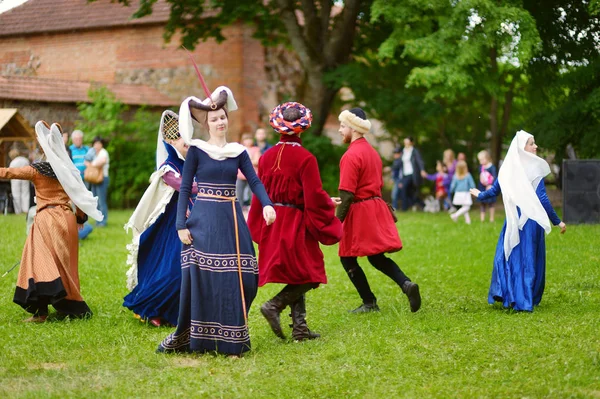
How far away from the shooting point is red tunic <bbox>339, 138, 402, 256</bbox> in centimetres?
828

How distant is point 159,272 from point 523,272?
3439mm

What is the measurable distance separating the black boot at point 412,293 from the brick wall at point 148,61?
61.6 ft

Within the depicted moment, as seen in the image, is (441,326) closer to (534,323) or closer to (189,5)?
(534,323)

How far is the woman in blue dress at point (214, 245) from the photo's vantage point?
6.71 m

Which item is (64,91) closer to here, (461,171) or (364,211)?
(461,171)

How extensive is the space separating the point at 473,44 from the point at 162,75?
12923mm

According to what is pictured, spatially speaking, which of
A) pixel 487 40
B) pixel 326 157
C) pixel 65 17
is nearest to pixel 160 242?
pixel 487 40

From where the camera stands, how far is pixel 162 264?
26.6 ft

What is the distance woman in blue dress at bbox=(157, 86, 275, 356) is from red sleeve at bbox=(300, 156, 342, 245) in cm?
47

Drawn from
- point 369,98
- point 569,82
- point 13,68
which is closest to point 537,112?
point 569,82

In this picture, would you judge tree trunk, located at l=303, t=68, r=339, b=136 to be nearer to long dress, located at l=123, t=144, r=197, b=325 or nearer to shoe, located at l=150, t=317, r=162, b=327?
long dress, located at l=123, t=144, r=197, b=325

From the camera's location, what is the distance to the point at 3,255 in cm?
1304

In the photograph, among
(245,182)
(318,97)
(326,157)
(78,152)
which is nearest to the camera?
(78,152)

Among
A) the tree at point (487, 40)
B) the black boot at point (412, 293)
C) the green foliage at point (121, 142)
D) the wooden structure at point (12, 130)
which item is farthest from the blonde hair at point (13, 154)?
the black boot at point (412, 293)
